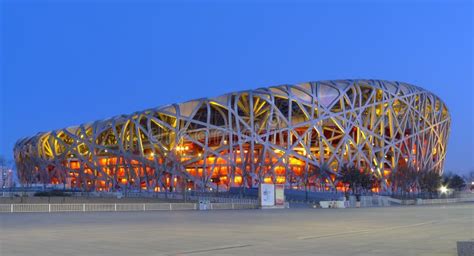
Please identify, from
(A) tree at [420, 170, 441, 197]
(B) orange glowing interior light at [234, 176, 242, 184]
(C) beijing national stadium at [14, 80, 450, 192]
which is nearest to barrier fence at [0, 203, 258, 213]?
(C) beijing national stadium at [14, 80, 450, 192]

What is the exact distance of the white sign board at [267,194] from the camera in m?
43.2

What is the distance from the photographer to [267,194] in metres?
43.7

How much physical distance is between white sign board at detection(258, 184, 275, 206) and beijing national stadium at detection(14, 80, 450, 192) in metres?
40.8

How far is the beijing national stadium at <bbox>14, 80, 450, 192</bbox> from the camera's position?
89.6 meters

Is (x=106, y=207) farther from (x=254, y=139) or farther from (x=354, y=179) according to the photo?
(x=254, y=139)

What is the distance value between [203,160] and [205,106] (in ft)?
28.2

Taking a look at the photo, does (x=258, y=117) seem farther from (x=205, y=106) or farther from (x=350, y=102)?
(x=350, y=102)

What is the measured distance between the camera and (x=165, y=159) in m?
90.2

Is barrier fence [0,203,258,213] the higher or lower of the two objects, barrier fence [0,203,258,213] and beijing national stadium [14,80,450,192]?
the lower

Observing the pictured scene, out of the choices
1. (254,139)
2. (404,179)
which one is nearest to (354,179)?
(404,179)

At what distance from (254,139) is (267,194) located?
150 ft

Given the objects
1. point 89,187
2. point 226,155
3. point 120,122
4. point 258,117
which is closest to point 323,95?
point 258,117

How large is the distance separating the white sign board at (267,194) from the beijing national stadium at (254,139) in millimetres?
40777

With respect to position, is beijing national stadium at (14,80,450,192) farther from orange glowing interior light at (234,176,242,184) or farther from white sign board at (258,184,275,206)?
white sign board at (258,184,275,206)
